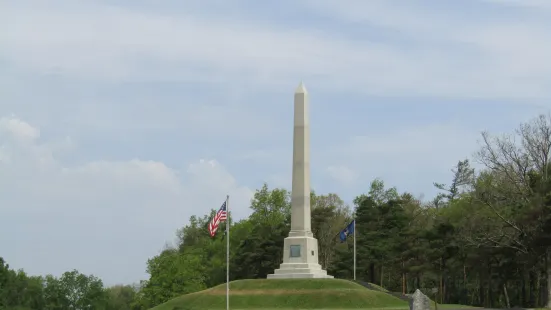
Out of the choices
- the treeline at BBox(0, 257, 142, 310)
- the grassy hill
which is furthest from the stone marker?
the treeline at BBox(0, 257, 142, 310)

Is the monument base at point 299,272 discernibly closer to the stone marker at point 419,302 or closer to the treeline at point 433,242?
the treeline at point 433,242

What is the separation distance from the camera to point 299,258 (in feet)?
203

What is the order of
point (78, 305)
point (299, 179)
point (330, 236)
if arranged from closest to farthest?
point (299, 179) → point (330, 236) → point (78, 305)

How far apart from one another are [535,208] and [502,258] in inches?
390

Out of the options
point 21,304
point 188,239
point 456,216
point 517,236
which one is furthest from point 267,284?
point 188,239

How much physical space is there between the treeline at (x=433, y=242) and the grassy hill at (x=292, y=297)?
10.7 m

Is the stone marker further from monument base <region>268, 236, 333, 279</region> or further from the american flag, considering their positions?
monument base <region>268, 236, 333, 279</region>

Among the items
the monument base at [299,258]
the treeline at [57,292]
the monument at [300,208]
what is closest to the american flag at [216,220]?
the monument at [300,208]

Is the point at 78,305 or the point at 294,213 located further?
the point at 78,305

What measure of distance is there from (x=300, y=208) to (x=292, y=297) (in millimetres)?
8989

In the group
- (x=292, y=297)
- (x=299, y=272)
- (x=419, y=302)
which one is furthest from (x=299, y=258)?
(x=419, y=302)

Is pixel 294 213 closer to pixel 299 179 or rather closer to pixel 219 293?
pixel 299 179

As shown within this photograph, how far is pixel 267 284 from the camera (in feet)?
193

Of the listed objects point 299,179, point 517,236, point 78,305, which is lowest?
point 78,305
